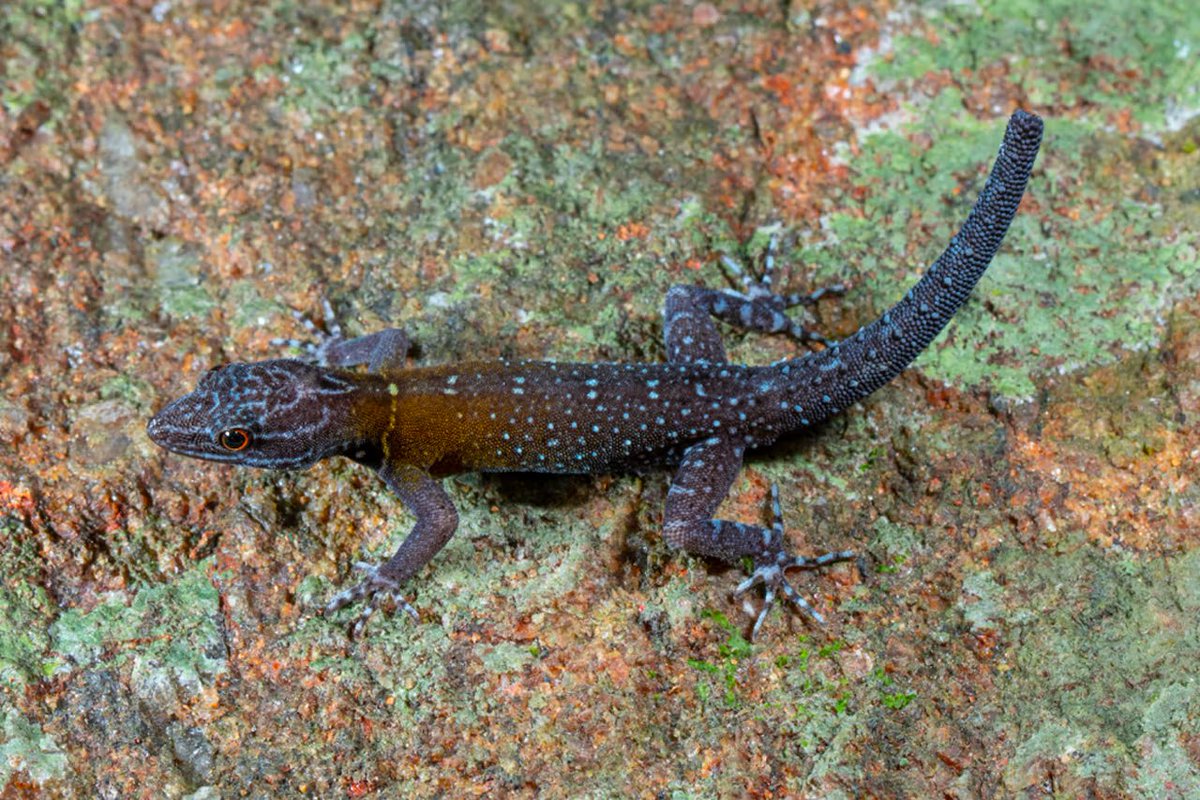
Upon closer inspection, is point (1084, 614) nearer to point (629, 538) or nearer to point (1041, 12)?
point (629, 538)

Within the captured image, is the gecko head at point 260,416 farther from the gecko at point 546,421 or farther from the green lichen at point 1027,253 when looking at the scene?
the green lichen at point 1027,253

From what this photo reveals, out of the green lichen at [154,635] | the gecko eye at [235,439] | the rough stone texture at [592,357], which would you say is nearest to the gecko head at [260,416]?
the gecko eye at [235,439]

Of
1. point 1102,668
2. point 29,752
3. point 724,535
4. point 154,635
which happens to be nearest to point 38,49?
point 154,635

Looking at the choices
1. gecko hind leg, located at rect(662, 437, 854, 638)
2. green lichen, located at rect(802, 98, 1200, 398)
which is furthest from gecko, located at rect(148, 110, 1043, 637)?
green lichen, located at rect(802, 98, 1200, 398)

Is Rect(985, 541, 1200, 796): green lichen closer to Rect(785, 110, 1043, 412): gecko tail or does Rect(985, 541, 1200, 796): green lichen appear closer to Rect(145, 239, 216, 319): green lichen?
Rect(785, 110, 1043, 412): gecko tail

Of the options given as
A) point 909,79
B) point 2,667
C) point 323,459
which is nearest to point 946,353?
point 909,79

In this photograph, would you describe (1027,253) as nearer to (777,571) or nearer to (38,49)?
(777,571)
